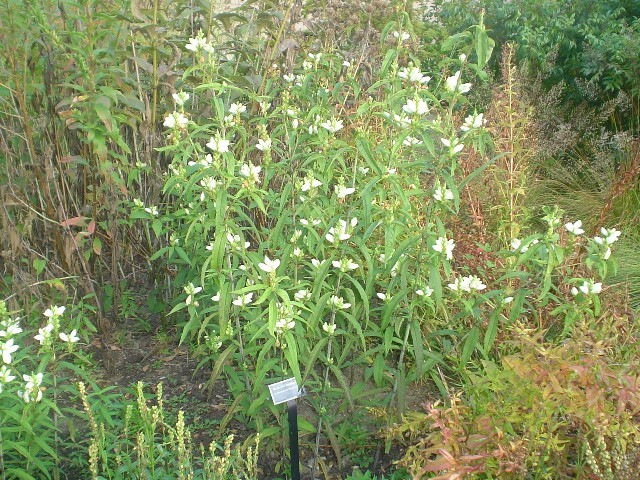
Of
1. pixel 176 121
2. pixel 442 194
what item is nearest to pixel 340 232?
pixel 442 194

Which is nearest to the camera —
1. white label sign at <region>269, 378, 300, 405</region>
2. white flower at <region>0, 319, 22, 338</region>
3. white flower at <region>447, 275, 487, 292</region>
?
white label sign at <region>269, 378, 300, 405</region>

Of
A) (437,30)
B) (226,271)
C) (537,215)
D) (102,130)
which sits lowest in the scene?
(226,271)

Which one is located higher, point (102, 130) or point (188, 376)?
point (102, 130)

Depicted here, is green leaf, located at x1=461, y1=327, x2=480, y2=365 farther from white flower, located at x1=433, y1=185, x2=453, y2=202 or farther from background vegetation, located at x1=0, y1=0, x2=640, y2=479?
white flower, located at x1=433, y1=185, x2=453, y2=202

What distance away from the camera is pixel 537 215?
5.02 m

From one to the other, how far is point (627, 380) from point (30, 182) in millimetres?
2841

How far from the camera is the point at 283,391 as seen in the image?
7.44 feet

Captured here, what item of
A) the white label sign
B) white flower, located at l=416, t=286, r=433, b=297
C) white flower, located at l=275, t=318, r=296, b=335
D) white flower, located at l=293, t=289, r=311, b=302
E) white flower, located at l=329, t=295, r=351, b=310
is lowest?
the white label sign

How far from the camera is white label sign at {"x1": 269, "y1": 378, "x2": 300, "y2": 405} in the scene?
224 cm

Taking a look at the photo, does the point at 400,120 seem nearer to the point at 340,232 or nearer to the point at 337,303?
the point at 340,232

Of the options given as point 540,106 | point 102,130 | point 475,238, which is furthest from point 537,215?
point 102,130

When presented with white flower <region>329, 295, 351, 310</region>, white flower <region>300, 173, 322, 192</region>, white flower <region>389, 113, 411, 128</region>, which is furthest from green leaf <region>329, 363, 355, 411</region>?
white flower <region>389, 113, 411, 128</region>

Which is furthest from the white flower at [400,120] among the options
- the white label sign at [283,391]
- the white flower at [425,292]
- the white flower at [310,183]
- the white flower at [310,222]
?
the white label sign at [283,391]

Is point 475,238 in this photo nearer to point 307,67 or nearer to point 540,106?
point 307,67
